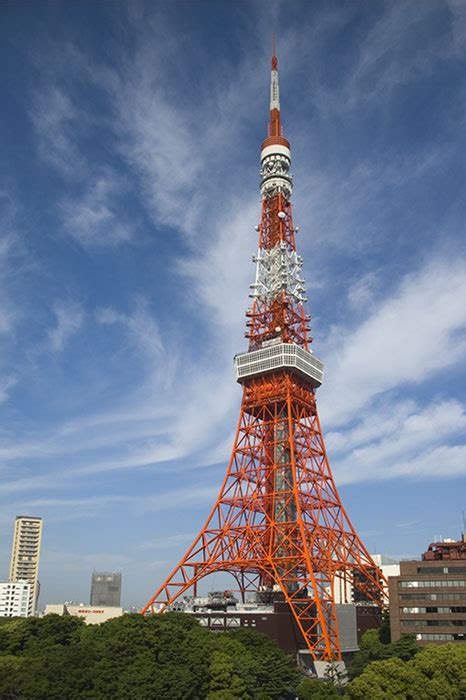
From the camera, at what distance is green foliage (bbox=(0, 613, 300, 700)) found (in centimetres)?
4169

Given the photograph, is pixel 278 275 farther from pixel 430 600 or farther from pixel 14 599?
pixel 14 599

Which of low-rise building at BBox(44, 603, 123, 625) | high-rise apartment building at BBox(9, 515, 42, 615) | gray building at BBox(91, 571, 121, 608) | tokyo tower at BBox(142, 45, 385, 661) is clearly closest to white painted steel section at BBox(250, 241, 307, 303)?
tokyo tower at BBox(142, 45, 385, 661)

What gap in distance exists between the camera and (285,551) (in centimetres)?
7100

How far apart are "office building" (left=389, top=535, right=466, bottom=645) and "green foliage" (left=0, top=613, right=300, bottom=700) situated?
15633 mm

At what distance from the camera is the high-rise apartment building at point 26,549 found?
7303 inches

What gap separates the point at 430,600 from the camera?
62.7 m

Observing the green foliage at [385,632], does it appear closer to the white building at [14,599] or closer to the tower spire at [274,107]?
the tower spire at [274,107]

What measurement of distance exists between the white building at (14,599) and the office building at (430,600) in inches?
4476

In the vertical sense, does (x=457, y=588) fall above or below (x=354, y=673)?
above

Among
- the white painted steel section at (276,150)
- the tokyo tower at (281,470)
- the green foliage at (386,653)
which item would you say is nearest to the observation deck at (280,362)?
the tokyo tower at (281,470)

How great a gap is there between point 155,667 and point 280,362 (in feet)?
135

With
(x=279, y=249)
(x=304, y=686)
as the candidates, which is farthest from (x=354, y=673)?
(x=279, y=249)

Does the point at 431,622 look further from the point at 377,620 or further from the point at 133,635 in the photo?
the point at 133,635

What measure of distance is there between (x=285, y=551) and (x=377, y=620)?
48.4 feet
